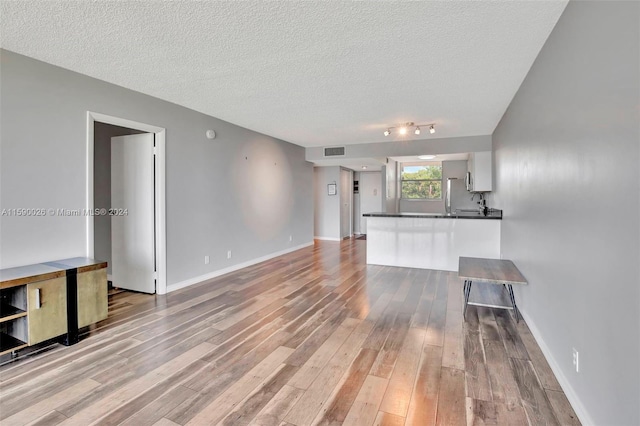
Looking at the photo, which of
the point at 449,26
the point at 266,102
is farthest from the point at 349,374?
the point at 266,102

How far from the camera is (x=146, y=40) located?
252 cm

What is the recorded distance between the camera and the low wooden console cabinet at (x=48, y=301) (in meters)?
2.47

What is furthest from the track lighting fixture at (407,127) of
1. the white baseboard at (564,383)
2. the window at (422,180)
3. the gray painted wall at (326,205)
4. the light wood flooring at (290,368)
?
the window at (422,180)

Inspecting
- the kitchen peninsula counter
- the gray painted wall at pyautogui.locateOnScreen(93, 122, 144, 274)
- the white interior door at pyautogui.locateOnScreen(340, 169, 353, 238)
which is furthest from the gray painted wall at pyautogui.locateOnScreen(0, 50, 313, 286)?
the kitchen peninsula counter

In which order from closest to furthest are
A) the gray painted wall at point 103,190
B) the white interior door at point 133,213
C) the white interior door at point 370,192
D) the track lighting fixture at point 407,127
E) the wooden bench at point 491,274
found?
the wooden bench at point 491,274, the white interior door at point 133,213, the gray painted wall at point 103,190, the track lighting fixture at point 407,127, the white interior door at point 370,192

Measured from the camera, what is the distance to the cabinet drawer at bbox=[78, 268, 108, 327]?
283cm

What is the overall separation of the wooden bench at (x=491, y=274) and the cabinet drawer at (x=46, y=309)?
3.65 meters

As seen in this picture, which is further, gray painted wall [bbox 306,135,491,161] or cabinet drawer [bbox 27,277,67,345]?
gray painted wall [bbox 306,135,491,161]

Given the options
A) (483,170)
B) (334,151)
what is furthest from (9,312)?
(483,170)

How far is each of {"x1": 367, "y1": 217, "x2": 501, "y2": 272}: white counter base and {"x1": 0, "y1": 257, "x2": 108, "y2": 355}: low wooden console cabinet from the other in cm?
432

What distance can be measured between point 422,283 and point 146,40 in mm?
Answer: 4316

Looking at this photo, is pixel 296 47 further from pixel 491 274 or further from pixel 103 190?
pixel 103 190

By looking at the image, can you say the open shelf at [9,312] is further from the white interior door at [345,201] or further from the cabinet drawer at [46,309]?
the white interior door at [345,201]

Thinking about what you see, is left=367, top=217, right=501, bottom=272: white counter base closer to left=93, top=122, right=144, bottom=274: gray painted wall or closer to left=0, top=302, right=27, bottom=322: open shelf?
left=93, top=122, right=144, bottom=274: gray painted wall
